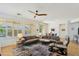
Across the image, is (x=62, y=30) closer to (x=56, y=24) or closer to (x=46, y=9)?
(x=56, y=24)

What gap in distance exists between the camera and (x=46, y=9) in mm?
2574

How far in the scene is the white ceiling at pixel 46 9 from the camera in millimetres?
2551

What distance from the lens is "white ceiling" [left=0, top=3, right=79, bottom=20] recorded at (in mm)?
2551

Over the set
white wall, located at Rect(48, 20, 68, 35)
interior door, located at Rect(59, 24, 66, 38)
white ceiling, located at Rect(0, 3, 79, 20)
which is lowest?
interior door, located at Rect(59, 24, 66, 38)

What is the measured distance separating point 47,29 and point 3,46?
0.76 m

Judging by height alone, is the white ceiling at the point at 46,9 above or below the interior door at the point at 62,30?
above

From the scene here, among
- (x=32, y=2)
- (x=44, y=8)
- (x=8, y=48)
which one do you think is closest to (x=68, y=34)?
(x=44, y=8)

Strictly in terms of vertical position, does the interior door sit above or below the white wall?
below

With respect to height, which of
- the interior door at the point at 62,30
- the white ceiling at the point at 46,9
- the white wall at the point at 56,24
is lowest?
the interior door at the point at 62,30

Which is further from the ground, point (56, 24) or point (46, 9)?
point (46, 9)

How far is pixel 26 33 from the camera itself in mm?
2604

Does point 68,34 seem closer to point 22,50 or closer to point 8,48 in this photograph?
point 22,50

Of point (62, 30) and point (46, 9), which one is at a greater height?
point (46, 9)

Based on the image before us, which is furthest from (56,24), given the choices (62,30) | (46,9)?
(46,9)
